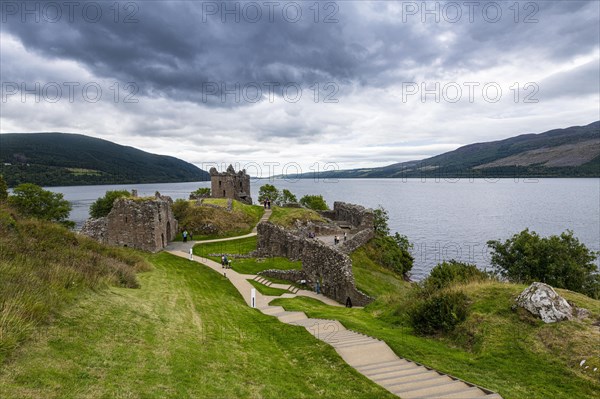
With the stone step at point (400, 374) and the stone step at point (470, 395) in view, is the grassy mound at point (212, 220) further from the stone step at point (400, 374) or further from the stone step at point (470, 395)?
the stone step at point (470, 395)

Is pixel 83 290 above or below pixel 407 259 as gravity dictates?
above

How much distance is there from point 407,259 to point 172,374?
159ft

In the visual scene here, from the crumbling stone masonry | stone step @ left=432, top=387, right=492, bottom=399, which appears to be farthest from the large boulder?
the crumbling stone masonry

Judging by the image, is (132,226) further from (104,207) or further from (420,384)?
(104,207)

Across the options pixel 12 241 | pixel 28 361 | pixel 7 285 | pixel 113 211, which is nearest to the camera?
pixel 28 361

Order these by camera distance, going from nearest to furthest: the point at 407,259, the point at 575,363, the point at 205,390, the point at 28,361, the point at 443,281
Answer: the point at 28,361 → the point at 205,390 → the point at 575,363 → the point at 443,281 → the point at 407,259

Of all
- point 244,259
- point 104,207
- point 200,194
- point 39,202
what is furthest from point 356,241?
point 39,202

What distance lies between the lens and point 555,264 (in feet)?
104

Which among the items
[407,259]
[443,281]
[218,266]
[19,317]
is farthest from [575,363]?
[407,259]

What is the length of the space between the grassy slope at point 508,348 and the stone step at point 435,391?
122 cm

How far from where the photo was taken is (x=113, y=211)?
42.3 m

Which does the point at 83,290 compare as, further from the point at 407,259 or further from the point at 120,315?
the point at 407,259

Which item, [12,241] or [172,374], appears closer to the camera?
[172,374]

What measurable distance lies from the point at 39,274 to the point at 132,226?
32304mm
